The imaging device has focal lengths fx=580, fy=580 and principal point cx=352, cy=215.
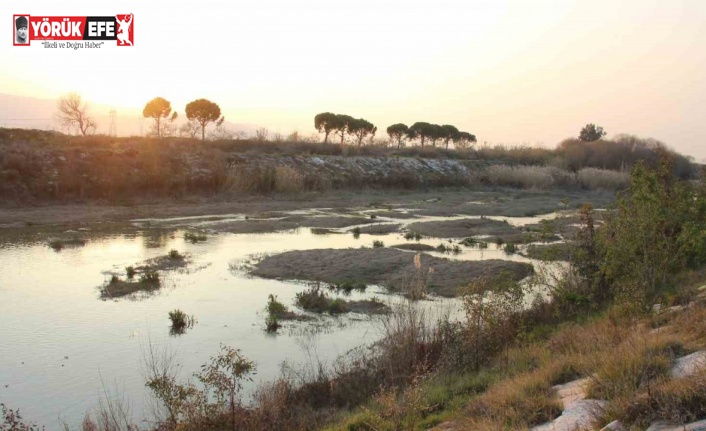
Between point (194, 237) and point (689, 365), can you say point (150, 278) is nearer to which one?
point (194, 237)

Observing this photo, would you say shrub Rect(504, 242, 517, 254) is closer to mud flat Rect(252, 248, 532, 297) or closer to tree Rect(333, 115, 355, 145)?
mud flat Rect(252, 248, 532, 297)

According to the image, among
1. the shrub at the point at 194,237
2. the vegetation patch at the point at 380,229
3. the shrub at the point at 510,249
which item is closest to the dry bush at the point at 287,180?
the vegetation patch at the point at 380,229

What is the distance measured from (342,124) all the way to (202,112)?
59.1ft

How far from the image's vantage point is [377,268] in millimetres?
18125

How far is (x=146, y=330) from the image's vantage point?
479 inches

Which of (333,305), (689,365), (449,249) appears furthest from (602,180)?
(689,365)

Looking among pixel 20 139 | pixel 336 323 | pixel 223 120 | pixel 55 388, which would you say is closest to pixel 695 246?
pixel 336 323

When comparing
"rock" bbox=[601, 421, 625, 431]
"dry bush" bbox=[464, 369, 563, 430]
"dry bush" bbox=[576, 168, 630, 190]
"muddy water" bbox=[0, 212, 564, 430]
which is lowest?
"muddy water" bbox=[0, 212, 564, 430]

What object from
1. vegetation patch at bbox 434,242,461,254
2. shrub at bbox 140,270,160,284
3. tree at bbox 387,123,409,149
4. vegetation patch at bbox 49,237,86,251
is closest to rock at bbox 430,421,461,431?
shrub at bbox 140,270,160,284

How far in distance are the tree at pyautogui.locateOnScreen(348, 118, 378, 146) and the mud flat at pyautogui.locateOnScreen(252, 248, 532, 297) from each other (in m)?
50.7

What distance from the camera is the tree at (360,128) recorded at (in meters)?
70.6

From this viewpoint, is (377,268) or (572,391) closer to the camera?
(572,391)

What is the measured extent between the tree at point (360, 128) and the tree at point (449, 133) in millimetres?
13780

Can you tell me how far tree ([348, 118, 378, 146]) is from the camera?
70625 mm
